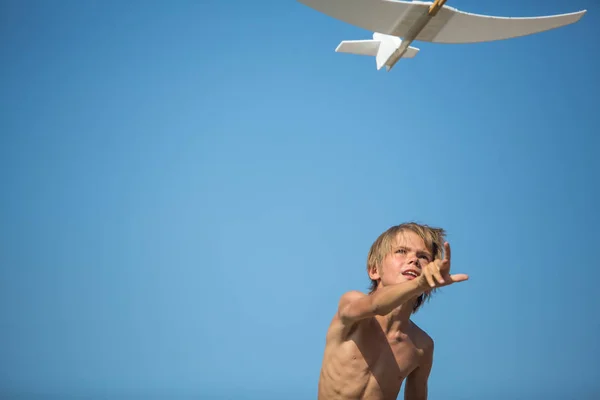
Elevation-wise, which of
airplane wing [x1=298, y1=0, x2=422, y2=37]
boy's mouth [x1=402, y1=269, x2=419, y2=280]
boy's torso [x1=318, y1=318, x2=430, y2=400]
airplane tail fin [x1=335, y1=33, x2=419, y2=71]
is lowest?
boy's torso [x1=318, y1=318, x2=430, y2=400]

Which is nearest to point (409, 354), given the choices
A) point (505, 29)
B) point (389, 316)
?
point (389, 316)

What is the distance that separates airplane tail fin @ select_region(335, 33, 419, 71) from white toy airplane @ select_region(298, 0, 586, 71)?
1.20 feet

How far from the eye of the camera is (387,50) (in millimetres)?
5930

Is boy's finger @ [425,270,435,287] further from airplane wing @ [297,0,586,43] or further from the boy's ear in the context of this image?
airplane wing @ [297,0,586,43]

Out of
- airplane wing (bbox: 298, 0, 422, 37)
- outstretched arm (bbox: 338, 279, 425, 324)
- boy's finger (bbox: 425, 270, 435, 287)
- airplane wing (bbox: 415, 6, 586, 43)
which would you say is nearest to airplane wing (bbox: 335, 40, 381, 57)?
airplane wing (bbox: 415, 6, 586, 43)

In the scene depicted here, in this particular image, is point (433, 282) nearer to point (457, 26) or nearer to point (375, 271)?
point (375, 271)

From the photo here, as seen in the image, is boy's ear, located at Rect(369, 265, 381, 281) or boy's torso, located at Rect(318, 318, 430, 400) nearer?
boy's torso, located at Rect(318, 318, 430, 400)

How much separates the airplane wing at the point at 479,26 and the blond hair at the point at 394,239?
10.1 ft

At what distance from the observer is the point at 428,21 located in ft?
16.3

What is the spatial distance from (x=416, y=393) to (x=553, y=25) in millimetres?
3937

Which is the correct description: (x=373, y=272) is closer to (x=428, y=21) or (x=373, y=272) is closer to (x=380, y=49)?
(x=428, y=21)

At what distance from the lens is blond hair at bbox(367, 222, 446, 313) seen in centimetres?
226

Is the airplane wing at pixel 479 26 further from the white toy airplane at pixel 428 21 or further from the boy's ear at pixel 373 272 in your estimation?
the boy's ear at pixel 373 272

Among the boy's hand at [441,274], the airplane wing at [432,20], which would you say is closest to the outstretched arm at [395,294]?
the boy's hand at [441,274]
